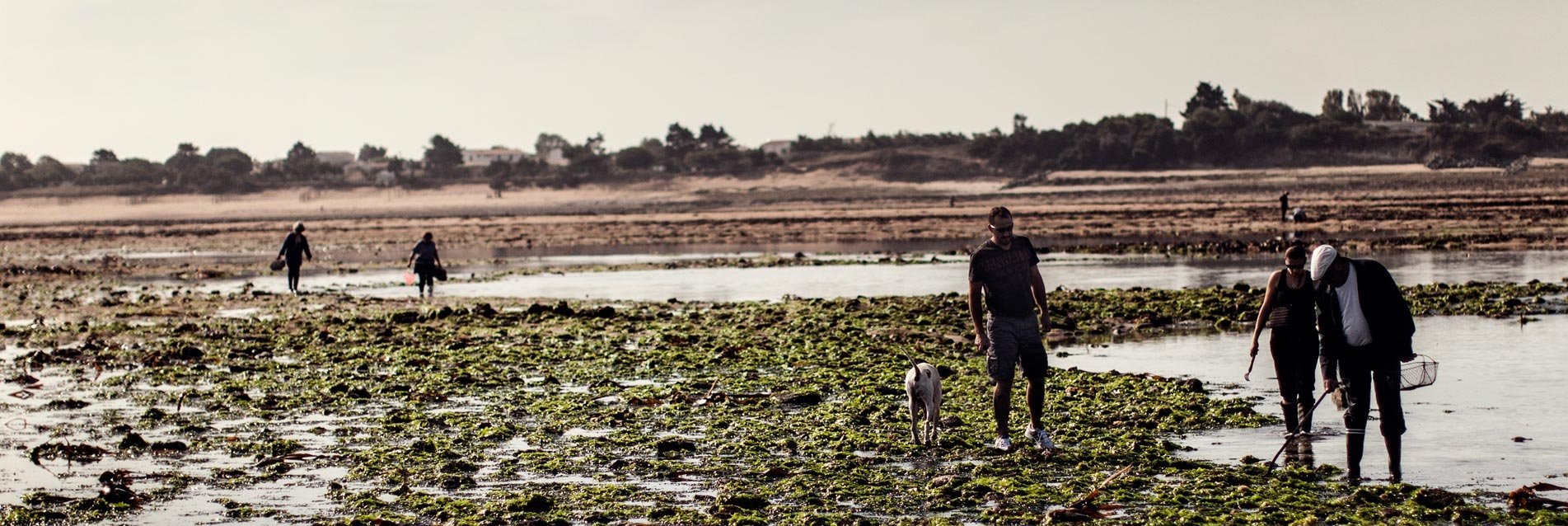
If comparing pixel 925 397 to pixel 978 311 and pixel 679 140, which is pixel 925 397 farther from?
pixel 679 140

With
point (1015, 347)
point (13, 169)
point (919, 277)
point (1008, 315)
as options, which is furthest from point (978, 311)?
point (13, 169)

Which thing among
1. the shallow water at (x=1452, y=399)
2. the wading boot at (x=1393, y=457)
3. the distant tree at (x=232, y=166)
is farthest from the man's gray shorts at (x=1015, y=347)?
the distant tree at (x=232, y=166)

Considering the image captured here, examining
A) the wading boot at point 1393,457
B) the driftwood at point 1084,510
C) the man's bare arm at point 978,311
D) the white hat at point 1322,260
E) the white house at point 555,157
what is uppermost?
the white house at point 555,157

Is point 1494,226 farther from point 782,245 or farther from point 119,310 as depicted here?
point 119,310

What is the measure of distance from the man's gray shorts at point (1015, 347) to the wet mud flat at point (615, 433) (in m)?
0.63

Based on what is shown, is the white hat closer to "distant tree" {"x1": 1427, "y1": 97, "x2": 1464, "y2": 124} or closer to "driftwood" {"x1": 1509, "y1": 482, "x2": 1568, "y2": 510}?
"driftwood" {"x1": 1509, "y1": 482, "x2": 1568, "y2": 510}

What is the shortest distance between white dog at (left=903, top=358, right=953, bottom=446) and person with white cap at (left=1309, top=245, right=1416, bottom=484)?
300 centimetres

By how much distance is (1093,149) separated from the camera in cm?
11800

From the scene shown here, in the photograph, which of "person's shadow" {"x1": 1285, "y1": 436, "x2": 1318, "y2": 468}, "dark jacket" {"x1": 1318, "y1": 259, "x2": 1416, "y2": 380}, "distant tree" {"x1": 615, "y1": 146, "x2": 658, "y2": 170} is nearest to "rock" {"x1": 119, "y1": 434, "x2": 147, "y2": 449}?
"person's shadow" {"x1": 1285, "y1": 436, "x2": 1318, "y2": 468}

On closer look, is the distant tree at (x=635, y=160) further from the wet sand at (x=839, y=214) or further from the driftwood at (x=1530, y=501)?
the driftwood at (x=1530, y=501)

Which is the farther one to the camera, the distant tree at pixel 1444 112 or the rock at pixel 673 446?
the distant tree at pixel 1444 112

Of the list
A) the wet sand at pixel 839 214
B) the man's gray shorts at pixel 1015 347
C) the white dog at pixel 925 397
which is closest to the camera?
the man's gray shorts at pixel 1015 347

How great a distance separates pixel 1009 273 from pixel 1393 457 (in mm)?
3012

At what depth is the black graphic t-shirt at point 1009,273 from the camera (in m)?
11.4
